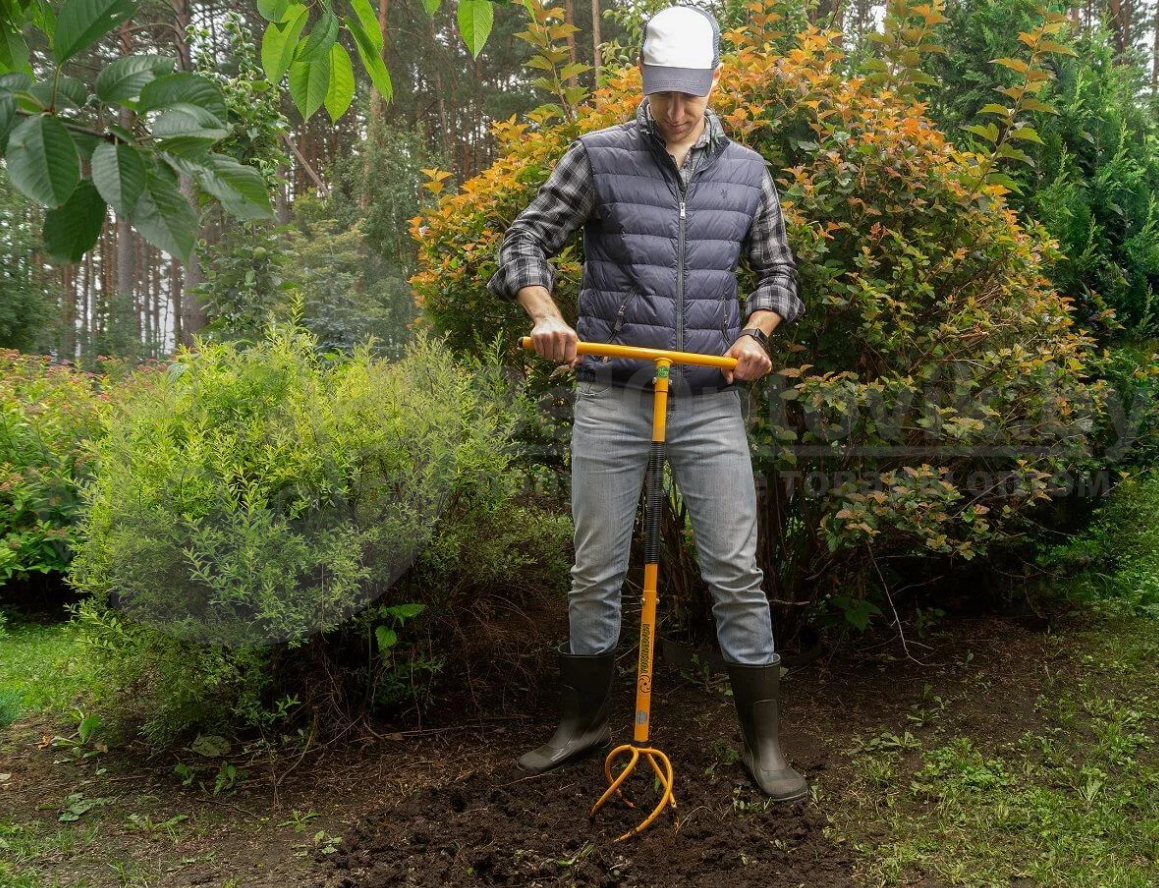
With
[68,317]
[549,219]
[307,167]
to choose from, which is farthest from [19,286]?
[549,219]

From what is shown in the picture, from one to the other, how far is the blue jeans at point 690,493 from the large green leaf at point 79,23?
1.91 metres

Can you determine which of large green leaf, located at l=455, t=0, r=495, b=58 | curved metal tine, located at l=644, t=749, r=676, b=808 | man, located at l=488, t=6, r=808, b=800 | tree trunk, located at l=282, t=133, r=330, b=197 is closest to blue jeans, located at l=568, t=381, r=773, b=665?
man, located at l=488, t=6, r=808, b=800

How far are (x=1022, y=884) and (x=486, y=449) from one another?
2054 millimetres

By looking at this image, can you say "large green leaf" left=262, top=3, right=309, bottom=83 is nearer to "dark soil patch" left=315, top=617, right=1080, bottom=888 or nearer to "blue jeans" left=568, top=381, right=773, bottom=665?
"blue jeans" left=568, top=381, right=773, bottom=665

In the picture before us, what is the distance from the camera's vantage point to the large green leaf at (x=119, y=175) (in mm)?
1170

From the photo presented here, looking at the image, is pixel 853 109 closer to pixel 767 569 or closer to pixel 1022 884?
pixel 767 569

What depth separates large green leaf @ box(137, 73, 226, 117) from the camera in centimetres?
125

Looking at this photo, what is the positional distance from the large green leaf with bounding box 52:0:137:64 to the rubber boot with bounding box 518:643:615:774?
7.43 feet

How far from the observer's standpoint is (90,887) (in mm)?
2545

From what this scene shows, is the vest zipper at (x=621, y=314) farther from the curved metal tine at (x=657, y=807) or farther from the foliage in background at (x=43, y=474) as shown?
the foliage in background at (x=43, y=474)

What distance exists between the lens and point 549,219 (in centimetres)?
296

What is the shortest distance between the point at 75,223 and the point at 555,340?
1.58 m

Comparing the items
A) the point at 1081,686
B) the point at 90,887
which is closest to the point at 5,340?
the point at 90,887

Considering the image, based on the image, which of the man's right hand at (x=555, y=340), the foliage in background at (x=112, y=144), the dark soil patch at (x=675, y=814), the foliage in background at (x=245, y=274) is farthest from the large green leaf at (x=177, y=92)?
the foliage in background at (x=245, y=274)
